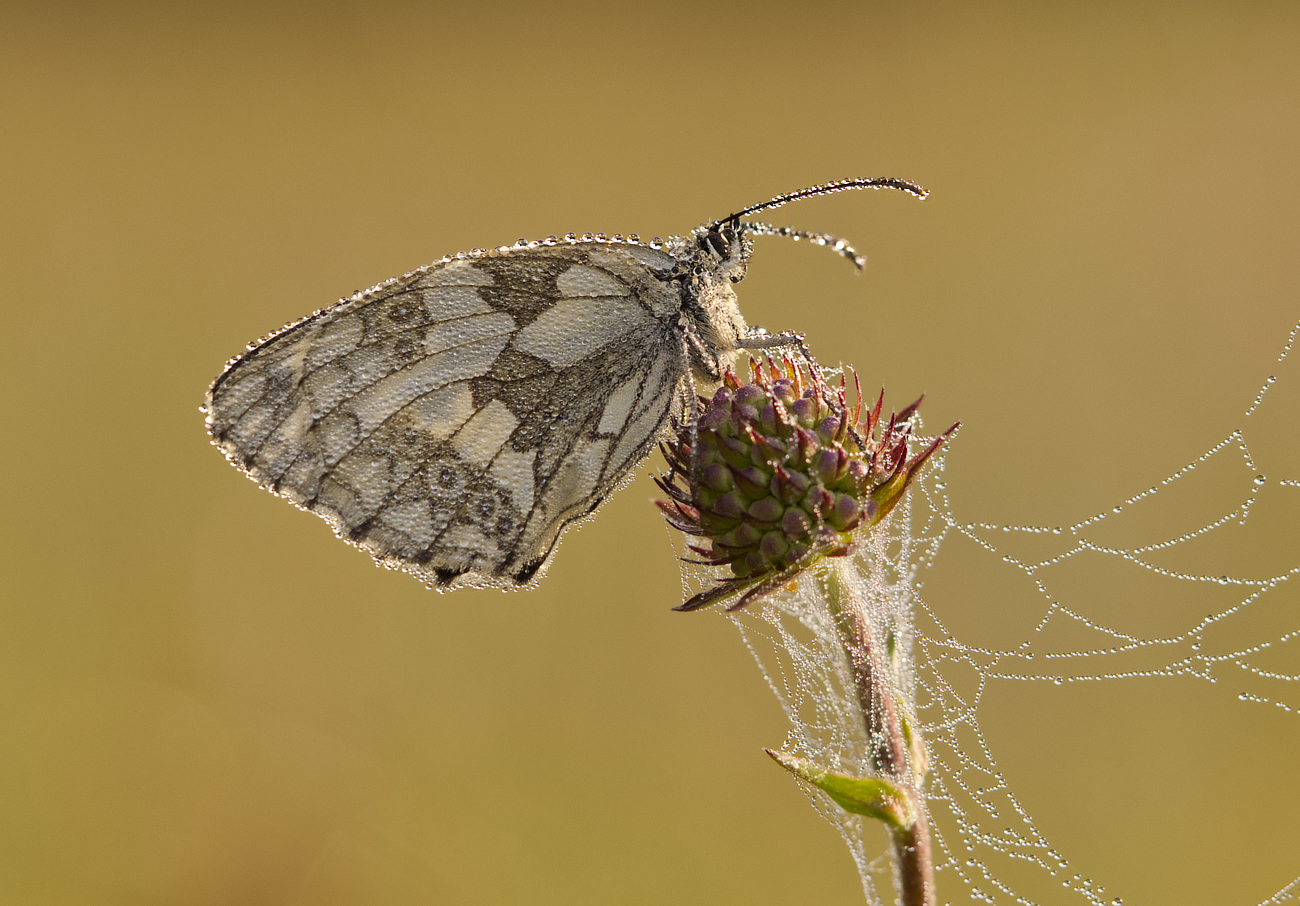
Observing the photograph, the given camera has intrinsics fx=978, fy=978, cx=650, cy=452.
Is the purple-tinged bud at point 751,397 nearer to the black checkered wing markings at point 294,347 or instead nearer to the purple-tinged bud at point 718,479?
the purple-tinged bud at point 718,479

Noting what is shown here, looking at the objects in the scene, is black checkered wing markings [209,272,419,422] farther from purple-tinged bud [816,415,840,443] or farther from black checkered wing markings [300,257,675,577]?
purple-tinged bud [816,415,840,443]

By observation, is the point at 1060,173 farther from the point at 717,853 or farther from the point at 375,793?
the point at 375,793

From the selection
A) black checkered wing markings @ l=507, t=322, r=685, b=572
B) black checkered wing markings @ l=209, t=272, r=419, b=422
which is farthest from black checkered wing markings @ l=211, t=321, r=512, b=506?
black checkered wing markings @ l=507, t=322, r=685, b=572

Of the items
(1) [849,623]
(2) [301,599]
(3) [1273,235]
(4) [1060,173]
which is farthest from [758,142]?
(1) [849,623]

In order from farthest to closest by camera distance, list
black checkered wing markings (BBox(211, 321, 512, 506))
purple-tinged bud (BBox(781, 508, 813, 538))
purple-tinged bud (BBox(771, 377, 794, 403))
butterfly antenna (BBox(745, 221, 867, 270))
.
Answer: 1. black checkered wing markings (BBox(211, 321, 512, 506))
2. butterfly antenna (BBox(745, 221, 867, 270))
3. purple-tinged bud (BBox(771, 377, 794, 403))
4. purple-tinged bud (BBox(781, 508, 813, 538))

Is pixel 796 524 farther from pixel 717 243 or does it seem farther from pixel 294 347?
pixel 294 347

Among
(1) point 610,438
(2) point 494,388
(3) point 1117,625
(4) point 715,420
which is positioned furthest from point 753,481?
(3) point 1117,625

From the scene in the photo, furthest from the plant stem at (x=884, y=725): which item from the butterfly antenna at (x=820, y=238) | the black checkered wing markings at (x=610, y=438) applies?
the butterfly antenna at (x=820, y=238)

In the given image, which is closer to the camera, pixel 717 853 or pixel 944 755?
pixel 944 755
